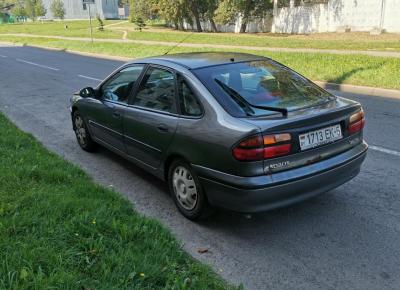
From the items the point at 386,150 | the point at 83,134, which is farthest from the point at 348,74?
the point at 83,134

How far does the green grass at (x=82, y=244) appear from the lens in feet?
9.43

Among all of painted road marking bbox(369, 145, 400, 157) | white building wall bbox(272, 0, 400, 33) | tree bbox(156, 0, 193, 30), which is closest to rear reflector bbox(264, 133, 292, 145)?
painted road marking bbox(369, 145, 400, 157)

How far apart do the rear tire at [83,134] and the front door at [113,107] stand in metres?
0.38

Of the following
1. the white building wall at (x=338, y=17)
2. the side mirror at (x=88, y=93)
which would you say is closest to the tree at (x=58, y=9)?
the white building wall at (x=338, y=17)

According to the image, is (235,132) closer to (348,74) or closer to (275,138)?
(275,138)

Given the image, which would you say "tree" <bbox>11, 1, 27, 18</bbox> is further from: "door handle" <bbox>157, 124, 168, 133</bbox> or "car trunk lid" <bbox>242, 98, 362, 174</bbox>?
"car trunk lid" <bbox>242, 98, 362, 174</bbox>

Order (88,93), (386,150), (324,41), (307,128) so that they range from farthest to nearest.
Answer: (324,41) → (386,150) → (88,93) → (307,128)

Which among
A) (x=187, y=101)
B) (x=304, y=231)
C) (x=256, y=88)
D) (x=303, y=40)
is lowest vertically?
(x=304, y=231)

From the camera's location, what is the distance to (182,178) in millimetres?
4184

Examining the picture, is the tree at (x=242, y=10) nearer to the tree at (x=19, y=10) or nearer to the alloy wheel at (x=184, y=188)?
the alloy wheel at (x=184, y=188)

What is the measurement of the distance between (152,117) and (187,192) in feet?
2.86

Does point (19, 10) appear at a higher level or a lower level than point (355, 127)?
higher

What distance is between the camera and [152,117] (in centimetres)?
450

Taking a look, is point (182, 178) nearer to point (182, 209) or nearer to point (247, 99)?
point (182, 209)
